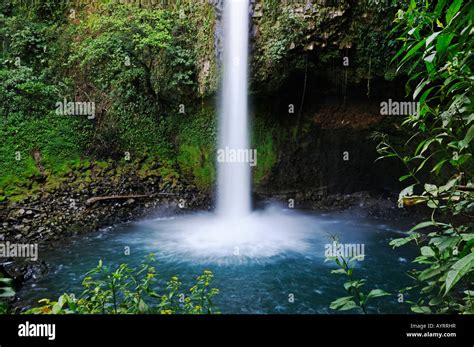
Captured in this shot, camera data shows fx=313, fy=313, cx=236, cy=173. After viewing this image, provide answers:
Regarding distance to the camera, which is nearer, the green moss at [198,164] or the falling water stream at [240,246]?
the falling water stream at [240,246]

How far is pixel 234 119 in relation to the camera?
941cm

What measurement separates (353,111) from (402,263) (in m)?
4.93

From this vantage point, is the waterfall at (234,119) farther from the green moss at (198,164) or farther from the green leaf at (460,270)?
the green leaf at (460,270)

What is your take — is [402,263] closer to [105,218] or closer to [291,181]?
[291,181]

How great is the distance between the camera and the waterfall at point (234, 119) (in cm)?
839

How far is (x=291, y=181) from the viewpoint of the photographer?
1002 centimetres

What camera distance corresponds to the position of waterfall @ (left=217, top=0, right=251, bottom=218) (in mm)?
8391

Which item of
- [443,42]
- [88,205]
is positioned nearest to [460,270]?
[443,42]

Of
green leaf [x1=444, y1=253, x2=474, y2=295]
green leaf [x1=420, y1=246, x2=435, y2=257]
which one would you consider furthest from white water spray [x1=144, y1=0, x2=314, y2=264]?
green leaf [x1=444, y1=253, x2=474, y2=295]
